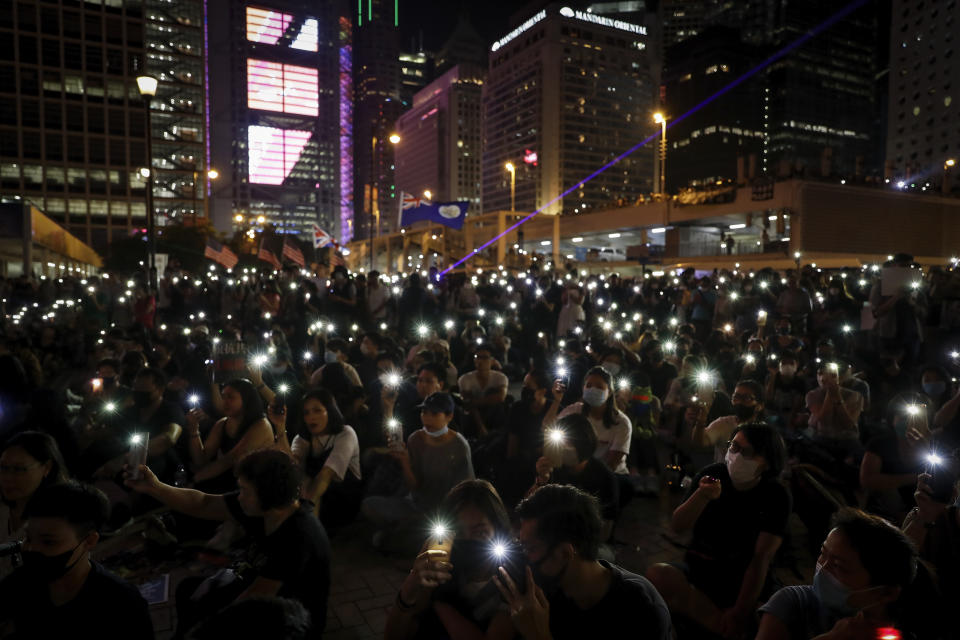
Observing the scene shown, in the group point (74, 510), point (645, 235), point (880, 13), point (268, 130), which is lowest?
point (74, 510)

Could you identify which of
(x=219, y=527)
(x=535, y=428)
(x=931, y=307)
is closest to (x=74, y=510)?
(x=219, y=527)

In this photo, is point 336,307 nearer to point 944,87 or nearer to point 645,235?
point 645,235

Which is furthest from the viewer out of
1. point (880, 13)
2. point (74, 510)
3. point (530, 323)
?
point (880, 13)

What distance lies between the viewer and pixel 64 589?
279 centimetres

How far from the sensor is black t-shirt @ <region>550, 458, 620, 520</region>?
14.5 ft

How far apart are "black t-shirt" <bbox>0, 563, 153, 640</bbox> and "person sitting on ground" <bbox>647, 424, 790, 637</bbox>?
2.84m

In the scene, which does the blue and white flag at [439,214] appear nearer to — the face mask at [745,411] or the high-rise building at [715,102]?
the face mask at [745,411]

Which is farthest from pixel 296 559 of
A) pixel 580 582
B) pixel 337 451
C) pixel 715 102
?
pixel 715 102

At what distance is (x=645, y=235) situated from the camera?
147ft

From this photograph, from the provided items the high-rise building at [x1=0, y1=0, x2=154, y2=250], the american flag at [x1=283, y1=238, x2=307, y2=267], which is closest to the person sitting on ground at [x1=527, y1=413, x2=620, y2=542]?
the american flag at [x1=283, y1=238, x2=307, y2=267]

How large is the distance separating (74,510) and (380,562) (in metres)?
2.92

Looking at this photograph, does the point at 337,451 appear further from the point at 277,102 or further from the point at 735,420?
the point at 277,102

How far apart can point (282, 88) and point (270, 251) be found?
104 m

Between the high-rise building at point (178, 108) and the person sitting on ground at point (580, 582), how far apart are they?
8520 centimetres
